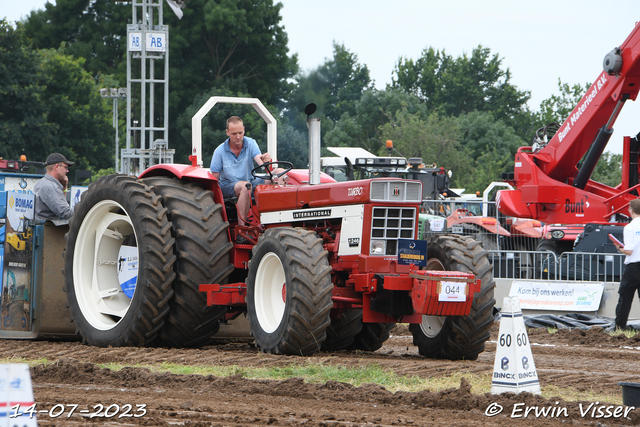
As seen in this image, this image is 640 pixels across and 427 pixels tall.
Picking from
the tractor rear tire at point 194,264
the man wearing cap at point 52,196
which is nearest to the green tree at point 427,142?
the man wearing cap at point 52,196

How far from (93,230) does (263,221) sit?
185 centimetres

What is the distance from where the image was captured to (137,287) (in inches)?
308

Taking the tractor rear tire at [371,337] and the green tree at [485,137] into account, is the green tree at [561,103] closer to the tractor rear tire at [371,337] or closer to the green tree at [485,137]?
the green tree at [485,137]

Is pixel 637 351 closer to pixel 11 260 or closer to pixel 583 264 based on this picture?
pixel 583 264

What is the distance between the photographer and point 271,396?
17.4 feet

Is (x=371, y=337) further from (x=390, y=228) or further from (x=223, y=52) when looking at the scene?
(x=223, y=52)

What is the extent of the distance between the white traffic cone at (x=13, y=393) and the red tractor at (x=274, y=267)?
12.8 ft

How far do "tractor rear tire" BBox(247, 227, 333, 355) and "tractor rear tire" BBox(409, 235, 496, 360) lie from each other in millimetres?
1109

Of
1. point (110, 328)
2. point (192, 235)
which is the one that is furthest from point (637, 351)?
point (110, 328)

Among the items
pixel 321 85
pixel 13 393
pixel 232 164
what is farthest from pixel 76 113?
pixel 13 393

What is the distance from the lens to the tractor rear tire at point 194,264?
770 cm

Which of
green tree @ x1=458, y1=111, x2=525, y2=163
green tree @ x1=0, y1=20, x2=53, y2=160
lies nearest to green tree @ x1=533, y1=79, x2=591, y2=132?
green tree @ x1=458, y1=111, x2=525, y2=163

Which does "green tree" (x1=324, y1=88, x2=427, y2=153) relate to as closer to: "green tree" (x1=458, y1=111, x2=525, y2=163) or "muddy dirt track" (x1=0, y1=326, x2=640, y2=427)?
"green tree" (x1=458, y1=111, x2=525, y2=163)

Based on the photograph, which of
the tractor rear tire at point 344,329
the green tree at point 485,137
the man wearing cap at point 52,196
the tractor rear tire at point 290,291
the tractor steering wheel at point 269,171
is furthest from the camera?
the green tree at point 485,137
